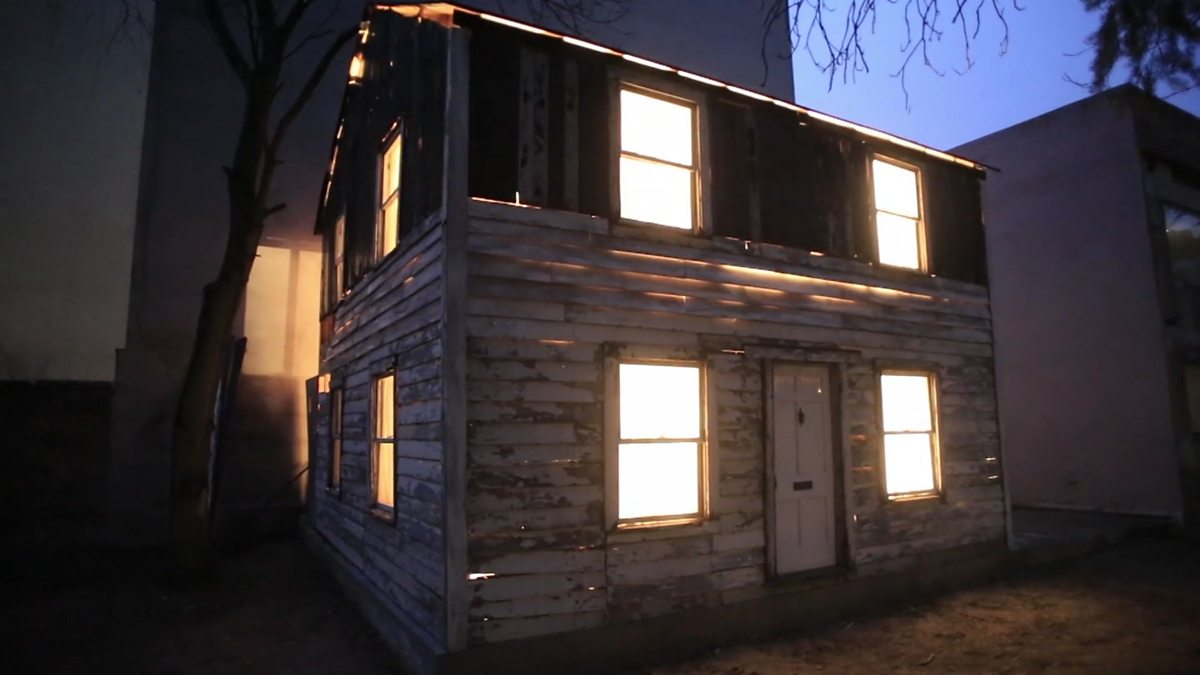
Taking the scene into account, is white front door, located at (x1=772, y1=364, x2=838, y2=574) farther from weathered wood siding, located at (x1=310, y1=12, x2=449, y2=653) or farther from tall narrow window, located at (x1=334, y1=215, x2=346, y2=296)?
tall narrow window, located at (x1=334, y1=215, x2=346, y2=296)

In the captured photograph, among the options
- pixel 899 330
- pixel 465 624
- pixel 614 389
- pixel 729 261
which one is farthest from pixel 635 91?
pixel 465 624

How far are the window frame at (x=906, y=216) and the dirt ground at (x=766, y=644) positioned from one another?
420cm

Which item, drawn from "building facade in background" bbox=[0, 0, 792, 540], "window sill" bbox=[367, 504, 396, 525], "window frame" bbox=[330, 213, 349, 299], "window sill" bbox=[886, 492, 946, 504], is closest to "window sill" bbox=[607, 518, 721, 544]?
"window sill" bbox=[367, 504, 396, 525]

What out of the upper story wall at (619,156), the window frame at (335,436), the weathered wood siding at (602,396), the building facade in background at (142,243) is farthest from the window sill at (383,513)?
the building facade in background at (142,243)

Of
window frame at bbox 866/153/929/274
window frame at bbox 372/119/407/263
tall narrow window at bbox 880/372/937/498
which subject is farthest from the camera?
window frame at bbox 866/153/929/274

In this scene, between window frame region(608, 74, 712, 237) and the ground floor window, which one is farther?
window frame region(608, 74, 712, 237)

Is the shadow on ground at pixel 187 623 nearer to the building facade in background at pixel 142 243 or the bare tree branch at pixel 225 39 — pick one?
the building facade in background at pixel 142 243

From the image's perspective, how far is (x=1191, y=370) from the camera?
1363 cm

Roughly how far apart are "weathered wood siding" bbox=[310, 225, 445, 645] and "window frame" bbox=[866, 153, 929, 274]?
5.68 meters

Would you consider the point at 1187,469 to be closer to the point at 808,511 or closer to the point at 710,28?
the point at 808,511

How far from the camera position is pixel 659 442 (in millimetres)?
6766

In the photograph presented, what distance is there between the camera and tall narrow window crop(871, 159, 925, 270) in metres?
9.28

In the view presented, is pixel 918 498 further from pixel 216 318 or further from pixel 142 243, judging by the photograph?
pixel 142 243

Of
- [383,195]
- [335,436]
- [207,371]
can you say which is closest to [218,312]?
[207,371]
